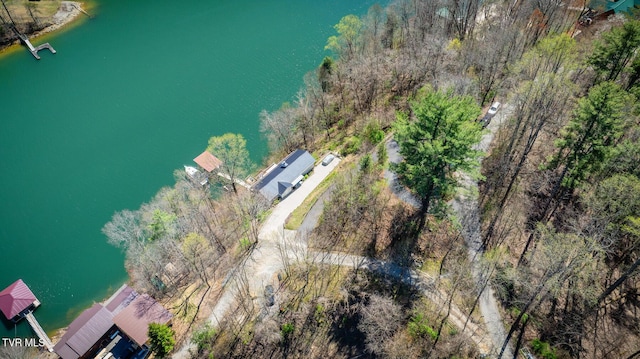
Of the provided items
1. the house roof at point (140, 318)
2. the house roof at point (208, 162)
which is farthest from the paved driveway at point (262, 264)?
the house roof at point (208, 162)

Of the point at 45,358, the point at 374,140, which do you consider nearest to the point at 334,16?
the point at 374,140

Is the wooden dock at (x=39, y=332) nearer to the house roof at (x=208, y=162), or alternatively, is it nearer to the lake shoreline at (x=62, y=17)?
the house roof at (x=208, y=162)

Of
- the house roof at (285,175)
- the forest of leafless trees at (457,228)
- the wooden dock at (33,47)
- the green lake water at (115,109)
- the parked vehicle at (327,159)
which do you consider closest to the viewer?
the forest of leafless trees at (457,228)

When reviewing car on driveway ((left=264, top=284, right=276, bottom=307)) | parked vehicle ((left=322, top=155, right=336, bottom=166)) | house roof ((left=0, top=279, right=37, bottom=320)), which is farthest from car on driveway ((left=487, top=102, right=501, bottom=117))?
house roof ((left=0, top=279, right=37, bottom=320))

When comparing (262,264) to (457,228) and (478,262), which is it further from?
(478,262)

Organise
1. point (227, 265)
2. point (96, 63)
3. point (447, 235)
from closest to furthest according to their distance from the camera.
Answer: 1. point (447, 235)
2. point (227, 265)
3. point (96, 63)

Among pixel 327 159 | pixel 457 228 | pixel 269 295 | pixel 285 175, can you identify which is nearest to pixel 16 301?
pixel 269 295

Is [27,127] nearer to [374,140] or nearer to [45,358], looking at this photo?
[45,358]
